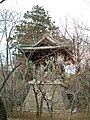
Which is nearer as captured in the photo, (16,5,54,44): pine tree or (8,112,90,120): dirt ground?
(8,112,90,120): dirt ground

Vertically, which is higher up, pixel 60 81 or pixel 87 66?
pixel 87 66

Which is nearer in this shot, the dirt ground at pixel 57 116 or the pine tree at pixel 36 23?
the dirt ground at pixel 57 116

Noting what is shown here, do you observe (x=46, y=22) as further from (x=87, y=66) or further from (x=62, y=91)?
(x=87, y=66)

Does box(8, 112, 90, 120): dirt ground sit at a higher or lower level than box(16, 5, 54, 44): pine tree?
lower

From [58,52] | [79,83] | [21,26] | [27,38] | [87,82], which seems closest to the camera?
[79,83]

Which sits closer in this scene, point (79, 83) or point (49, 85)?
point (79, 83)

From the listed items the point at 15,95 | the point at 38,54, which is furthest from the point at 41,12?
the point at 15,95

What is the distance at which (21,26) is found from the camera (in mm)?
28719

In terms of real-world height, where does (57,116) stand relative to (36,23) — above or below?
below

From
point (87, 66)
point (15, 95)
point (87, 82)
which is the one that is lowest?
point (15, 95)

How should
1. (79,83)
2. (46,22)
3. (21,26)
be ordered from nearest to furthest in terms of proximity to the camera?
(79,83) < (21,26) < (46,22)

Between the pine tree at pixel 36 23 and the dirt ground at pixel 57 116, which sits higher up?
the pine tree at pixel 36 23

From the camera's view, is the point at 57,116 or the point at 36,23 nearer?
the point at 57,116

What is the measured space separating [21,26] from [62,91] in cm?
1175
